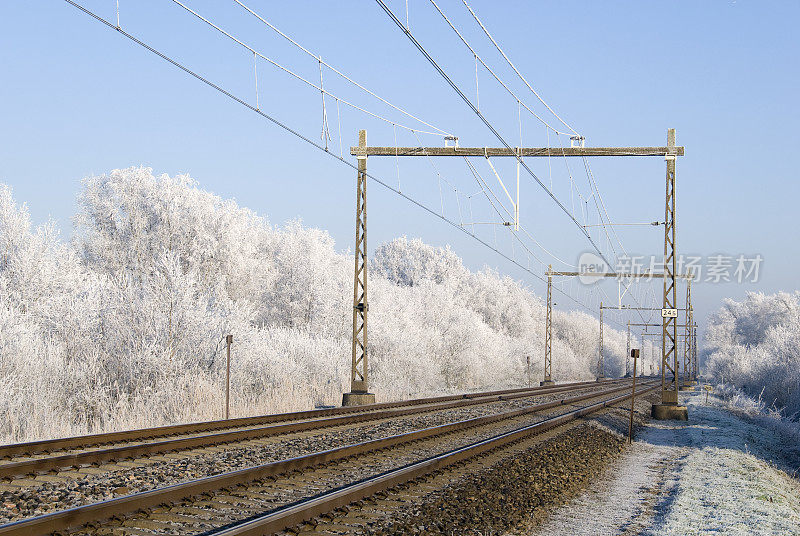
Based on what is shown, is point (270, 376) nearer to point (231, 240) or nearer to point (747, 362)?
point (231, 240)

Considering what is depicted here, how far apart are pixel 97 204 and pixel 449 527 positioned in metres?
47.1

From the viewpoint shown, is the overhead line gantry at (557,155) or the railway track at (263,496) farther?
the overhead line gantry at (557,155)

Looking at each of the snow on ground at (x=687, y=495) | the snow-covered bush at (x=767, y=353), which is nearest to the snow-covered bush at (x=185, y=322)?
the snow on ground at (x=687, y=495)

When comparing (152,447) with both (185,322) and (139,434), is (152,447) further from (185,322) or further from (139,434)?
(185,322)

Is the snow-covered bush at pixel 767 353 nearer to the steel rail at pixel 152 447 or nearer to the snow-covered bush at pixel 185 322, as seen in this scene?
the snow-covered bush at pixel 185 322

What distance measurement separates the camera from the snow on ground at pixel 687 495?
8891mm

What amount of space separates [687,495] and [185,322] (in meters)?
18.0

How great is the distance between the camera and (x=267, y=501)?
856 centimetres

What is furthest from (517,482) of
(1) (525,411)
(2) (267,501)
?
(1) (525,411)

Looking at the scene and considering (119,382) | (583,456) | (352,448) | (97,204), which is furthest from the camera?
(97,204)

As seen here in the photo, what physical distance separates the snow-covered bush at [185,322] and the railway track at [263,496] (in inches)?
302

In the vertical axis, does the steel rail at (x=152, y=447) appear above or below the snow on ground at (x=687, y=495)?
above

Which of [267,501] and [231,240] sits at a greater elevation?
[231,240]

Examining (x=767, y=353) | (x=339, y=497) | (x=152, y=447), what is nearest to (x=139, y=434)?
(x=152, y=447)
